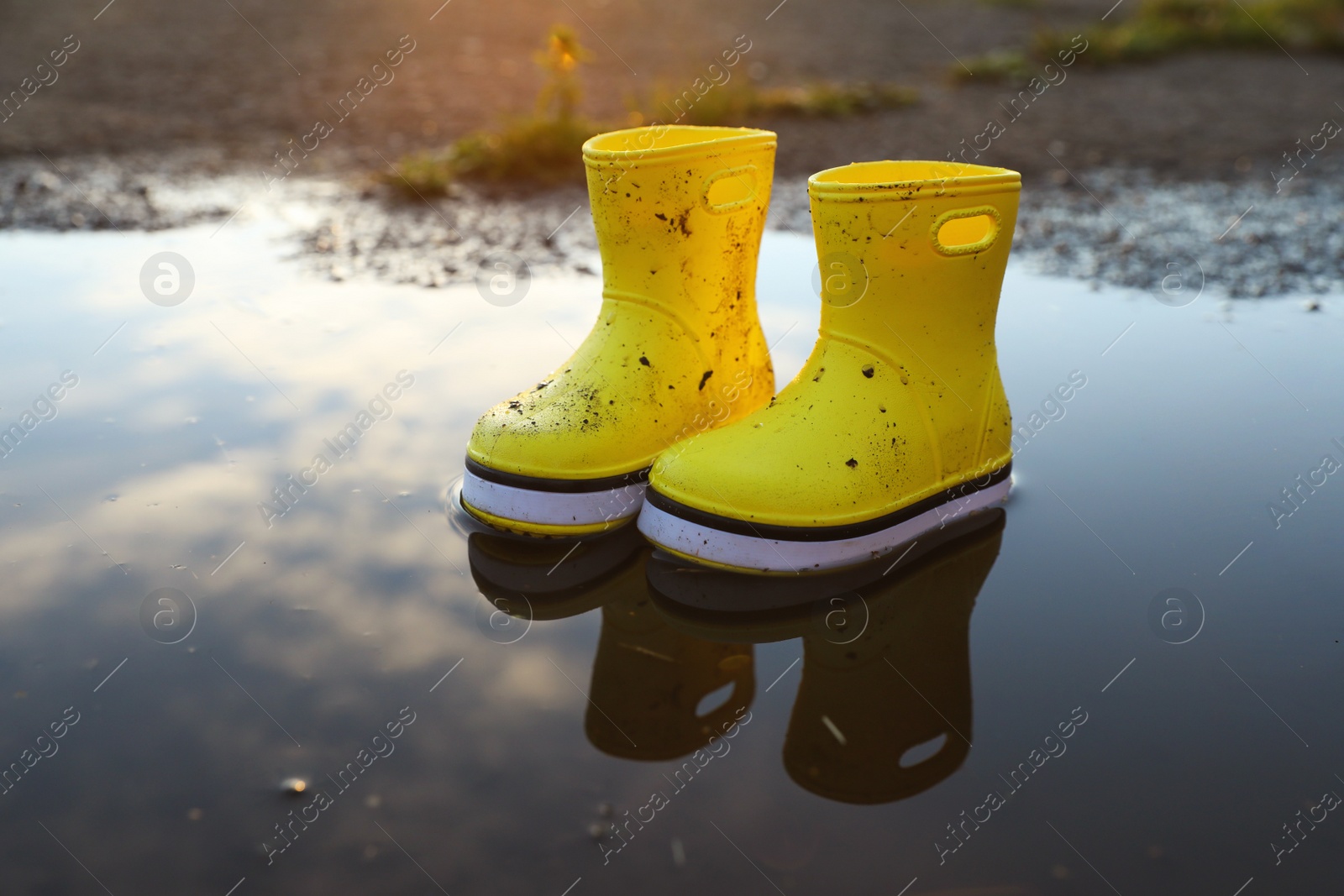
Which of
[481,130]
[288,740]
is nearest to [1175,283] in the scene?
[288,740]

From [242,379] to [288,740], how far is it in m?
1.31

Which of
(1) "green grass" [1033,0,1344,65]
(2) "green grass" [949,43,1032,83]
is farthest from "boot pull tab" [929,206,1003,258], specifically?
Result: (1) "green grass" [1033,0,1344,65]

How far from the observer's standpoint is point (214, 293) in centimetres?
291

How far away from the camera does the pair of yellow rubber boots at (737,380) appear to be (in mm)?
1550

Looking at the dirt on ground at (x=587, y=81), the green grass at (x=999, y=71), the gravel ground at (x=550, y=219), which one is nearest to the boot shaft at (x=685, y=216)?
the gravel ground at (x=550, y=219)

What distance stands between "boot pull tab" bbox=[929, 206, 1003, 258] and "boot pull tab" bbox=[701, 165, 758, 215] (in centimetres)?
33

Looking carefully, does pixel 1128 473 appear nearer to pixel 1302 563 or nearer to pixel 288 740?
pixel 1302 563

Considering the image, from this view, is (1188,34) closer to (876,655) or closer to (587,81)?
(587,81)

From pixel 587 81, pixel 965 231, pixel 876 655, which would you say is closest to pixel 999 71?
pixel 587 81

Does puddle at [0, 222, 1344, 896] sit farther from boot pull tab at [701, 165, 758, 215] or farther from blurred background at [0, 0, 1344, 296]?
blurred background at [0, 0, 1344, 296]

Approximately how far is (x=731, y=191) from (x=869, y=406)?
47cm

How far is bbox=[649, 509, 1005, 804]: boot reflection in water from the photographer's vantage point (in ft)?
3.90

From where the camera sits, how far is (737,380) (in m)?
1.85

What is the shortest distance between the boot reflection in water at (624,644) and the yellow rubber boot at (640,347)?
0.06m
